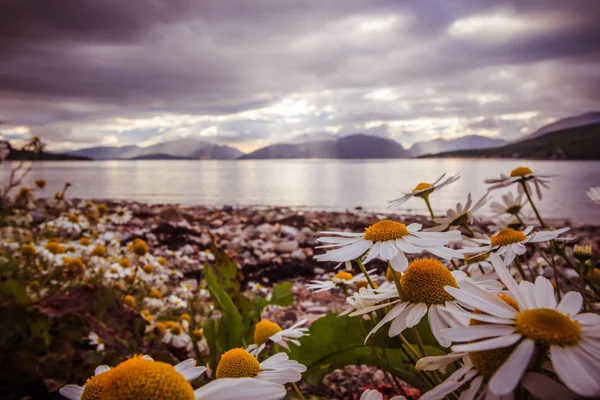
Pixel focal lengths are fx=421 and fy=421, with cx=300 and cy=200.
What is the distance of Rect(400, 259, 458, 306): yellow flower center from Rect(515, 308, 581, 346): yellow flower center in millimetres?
212

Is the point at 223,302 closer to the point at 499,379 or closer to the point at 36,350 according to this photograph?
the point at 36,350

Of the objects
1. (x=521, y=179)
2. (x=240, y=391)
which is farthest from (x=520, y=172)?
(x=240, y=391)

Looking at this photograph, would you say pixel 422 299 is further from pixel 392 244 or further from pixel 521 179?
pixel 521 179

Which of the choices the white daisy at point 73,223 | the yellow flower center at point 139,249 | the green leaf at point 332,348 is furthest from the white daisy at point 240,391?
the white daisy at point 73,223

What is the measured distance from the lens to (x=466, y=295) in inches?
20.7

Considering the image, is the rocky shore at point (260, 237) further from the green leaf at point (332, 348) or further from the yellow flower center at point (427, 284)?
the yellow flower center at point (427, 284)

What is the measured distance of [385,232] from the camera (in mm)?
819

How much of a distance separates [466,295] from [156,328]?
236 centimetres

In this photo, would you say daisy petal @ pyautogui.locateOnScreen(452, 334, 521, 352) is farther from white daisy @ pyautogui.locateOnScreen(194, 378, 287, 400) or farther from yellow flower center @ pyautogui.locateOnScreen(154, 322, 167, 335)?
yellow flower center @ pyautogui.locateOnScreen(154, 322, 167, 335)

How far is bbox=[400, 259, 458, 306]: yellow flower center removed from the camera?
701 millimetres

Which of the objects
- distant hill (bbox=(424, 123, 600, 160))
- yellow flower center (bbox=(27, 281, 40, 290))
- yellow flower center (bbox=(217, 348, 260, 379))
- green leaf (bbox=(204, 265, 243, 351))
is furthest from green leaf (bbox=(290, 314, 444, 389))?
distant hill (bbox=(424, 123, 600, 160))

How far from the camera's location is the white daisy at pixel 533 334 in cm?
41

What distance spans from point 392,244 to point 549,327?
1.08ft

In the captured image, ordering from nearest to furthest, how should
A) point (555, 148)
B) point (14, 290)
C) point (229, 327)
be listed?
point (229, 327)
point (14, 290)
point (555, 148)
